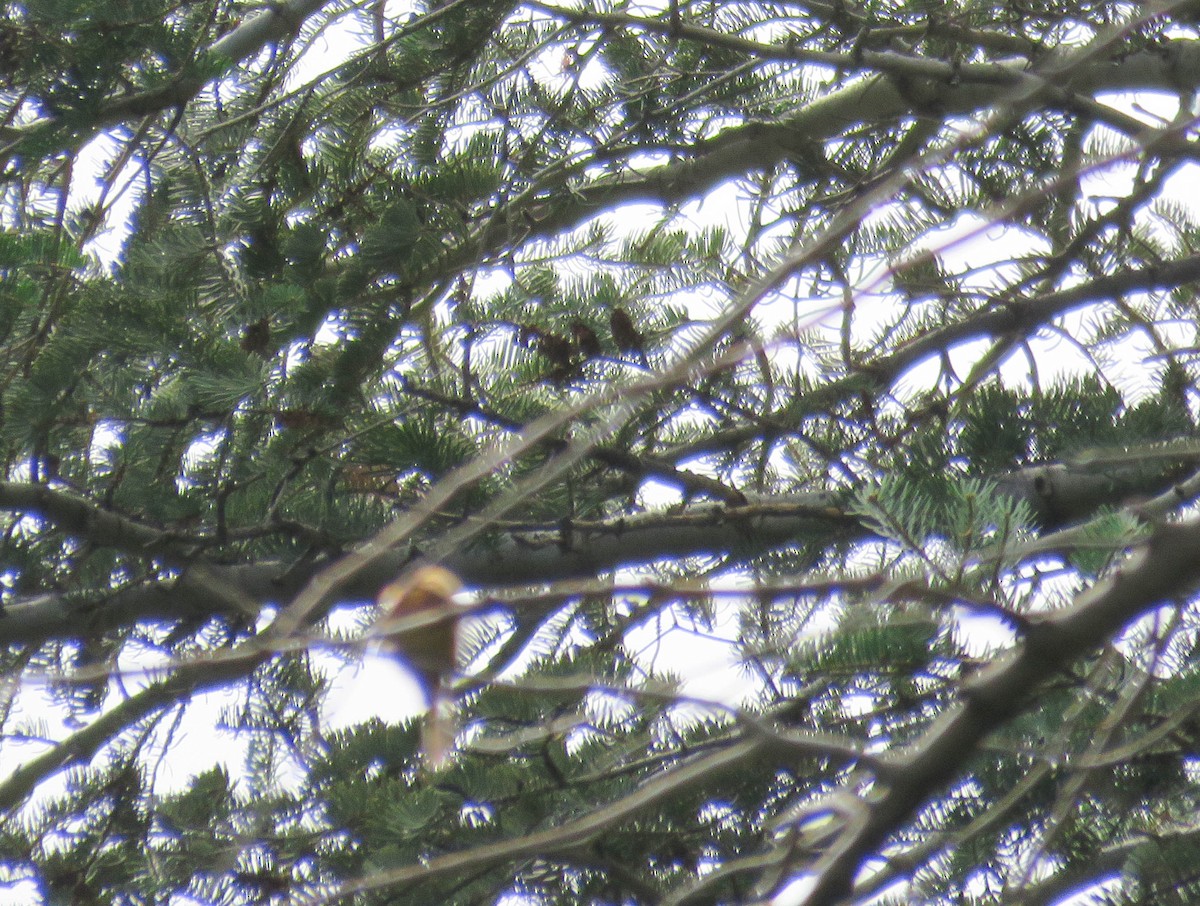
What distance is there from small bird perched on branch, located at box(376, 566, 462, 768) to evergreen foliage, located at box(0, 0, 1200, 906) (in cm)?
14

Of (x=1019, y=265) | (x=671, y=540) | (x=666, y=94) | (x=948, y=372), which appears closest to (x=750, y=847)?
(x=671, y=540)

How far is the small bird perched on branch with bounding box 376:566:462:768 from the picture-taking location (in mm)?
854

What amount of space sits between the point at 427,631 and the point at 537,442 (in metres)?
0.39

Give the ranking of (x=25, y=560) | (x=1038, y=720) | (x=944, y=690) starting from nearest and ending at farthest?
(x=944, y=690) < (x=1038, y=720) < (x=25, y=560)

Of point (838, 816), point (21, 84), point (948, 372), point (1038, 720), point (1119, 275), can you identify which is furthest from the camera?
point (948, 372)

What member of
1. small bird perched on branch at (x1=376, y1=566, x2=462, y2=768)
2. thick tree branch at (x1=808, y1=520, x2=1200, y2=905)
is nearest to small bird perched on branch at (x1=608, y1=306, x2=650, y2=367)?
small bird perched on branch at (x1=376, y1=566, x2=462, y2=768)

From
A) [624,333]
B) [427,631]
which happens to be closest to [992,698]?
[427,631]

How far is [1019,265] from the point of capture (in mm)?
2127

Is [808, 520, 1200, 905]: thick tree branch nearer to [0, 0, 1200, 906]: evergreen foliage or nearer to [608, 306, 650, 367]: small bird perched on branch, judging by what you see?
[0, 0, 1200, 906]: evergreen foliage

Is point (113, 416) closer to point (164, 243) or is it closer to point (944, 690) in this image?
point (164, 243)

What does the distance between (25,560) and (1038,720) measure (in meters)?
1.44

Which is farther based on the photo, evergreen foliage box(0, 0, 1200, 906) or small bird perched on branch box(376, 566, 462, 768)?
evergreen foliage box(0, 0, 1200, 906)

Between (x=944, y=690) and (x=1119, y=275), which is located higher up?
(x=1119, y=275)

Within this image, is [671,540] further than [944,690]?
Yes
